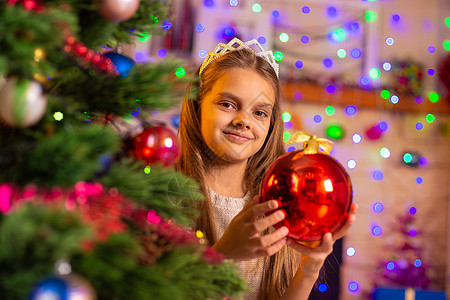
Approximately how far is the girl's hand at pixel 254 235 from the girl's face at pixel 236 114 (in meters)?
0.40

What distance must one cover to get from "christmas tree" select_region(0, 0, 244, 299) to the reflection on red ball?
0.18m

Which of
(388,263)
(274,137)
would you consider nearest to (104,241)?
(274,137)

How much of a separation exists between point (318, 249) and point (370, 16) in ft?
8.95

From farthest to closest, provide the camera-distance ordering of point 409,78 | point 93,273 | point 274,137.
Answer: point 409,78
point 274,137
point 93,273

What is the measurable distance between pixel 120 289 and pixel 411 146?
3.08 metres

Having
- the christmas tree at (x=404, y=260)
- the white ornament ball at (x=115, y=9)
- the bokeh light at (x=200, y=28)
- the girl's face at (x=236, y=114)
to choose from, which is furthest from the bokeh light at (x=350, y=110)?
the white ornament ball at (x=115, y=9)

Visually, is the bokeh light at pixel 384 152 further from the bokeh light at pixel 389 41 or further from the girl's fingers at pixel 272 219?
the girl's fingers at pixel 272 219

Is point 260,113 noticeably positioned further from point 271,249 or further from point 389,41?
point 389,41

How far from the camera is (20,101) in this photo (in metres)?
0.37

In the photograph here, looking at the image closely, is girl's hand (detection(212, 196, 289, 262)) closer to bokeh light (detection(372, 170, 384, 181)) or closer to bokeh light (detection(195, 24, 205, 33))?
bokeh light (detection(195, 24, 205, 33))

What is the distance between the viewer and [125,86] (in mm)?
467

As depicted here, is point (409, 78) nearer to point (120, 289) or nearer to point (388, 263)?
point (388, 263)

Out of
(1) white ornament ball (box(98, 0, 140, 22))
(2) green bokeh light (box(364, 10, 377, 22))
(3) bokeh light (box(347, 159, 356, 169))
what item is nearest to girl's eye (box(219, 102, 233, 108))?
(1) white ornament ball (box(98, 0, 140, 22))

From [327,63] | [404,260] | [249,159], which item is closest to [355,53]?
[327,63]
